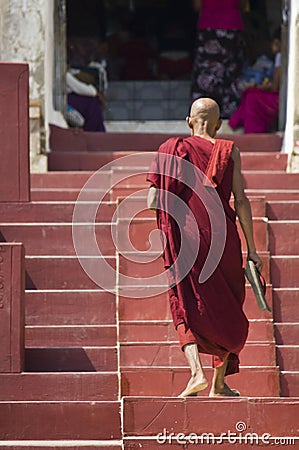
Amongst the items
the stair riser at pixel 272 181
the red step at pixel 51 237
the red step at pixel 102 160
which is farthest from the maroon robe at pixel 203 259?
the red step at pixel 102 160

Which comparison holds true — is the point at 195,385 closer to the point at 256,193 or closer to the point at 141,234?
the point at 141,234

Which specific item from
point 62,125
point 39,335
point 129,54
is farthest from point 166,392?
point 129,54

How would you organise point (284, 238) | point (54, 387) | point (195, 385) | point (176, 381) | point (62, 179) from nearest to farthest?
point (195, 385) → point (54, 387) → point (176, 381) → point (284, 238) → point (62, 179)

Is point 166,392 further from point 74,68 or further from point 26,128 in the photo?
point 74,68

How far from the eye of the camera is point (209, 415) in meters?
8.62

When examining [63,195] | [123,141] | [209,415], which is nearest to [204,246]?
[209,415]

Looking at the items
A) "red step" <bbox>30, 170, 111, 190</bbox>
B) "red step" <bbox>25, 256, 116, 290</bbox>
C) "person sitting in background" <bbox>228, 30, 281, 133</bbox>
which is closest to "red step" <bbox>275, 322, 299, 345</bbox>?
"red step" <bbox>25, 256, 116, 290</bbox>

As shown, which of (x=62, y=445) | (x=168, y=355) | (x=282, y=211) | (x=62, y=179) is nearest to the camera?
(x=62, y=445)

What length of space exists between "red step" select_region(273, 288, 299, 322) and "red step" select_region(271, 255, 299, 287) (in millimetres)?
151

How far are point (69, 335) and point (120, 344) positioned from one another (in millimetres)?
376

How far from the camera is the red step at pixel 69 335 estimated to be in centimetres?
1002

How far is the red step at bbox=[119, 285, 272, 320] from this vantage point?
10.1 m

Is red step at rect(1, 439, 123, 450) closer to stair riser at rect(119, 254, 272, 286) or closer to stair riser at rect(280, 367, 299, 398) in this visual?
stair riser at rect(280, 367, 299, 398)

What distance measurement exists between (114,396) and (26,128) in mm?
2201
